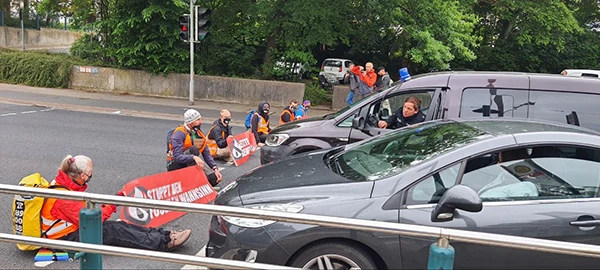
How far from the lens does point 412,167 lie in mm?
3590

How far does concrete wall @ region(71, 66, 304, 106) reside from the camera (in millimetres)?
18453

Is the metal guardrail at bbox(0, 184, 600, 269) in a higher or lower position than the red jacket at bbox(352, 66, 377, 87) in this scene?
lower

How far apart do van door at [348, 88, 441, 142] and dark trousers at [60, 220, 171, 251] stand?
2.91m

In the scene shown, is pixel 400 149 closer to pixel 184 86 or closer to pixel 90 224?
pixel 90 224

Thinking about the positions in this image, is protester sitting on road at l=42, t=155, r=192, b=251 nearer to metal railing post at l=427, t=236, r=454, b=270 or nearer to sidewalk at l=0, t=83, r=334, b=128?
metal railing post at l=427, t=236, r=454, b=270

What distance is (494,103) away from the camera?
5.96 m

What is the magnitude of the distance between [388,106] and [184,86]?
13.6 metres

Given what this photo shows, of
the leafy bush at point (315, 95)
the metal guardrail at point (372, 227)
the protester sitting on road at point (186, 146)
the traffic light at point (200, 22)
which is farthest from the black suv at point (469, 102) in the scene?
the leafy bush at point (315, 95)

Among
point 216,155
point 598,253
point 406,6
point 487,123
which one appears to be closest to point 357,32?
point 406,6

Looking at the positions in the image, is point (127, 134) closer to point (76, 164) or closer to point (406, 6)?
point (76, 164)

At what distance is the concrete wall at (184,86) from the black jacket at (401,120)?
1175 cm

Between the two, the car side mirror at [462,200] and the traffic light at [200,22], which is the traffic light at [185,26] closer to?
the traffic light at [200,22]

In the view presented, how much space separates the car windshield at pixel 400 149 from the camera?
374 cm

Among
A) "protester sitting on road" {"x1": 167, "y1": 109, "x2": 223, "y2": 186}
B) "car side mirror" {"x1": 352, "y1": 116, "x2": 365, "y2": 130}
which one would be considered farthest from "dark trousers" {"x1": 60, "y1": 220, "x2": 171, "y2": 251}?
"car side mirror" {"x1": 352, "y1": 116, "x2": 365, "y2": 130}
